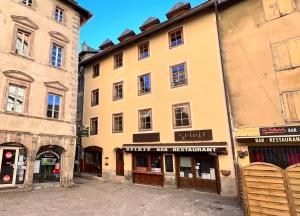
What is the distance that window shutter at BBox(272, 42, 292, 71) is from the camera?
1098cm

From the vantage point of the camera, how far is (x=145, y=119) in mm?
16094

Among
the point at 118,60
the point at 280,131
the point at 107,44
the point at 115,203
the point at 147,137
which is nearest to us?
the point at 115,203

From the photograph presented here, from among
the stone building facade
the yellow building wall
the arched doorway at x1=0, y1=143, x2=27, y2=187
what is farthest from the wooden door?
the arched doorway at x1=0, y1=143, x2=27, y2=187

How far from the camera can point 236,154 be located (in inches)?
456

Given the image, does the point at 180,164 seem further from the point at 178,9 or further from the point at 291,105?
the point at 178,9

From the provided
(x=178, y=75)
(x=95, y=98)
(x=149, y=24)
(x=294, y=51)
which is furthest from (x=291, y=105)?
(x=95, y=98)

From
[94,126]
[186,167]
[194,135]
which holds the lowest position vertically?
[186,167]

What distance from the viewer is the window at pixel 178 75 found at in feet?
47.8

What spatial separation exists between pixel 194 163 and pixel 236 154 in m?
2.81

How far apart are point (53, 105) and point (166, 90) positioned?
792 centimetres

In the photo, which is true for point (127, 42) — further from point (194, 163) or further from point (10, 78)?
point (194, 163)

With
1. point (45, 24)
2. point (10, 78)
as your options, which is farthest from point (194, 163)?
point (45, 24)

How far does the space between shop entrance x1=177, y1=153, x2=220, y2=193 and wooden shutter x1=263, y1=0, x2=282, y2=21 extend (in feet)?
28.6

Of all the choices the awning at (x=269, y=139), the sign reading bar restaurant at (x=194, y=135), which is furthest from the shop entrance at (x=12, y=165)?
the awning at (x=269, y=139)
